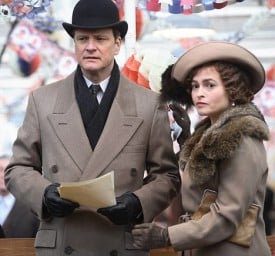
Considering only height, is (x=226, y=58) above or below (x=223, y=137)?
above

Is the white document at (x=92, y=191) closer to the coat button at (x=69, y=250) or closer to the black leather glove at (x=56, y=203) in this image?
the black leather glove at (x=56, y=203)

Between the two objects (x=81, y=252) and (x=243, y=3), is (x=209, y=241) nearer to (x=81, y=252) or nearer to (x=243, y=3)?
(x=81, y=252)

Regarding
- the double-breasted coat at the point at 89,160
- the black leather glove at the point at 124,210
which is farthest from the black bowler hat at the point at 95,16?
the black leather glove at the point at 124,210

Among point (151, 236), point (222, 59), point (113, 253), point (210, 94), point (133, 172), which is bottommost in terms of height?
point (113, 253)

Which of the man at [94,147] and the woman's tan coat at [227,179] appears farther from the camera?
the man at [94,147]

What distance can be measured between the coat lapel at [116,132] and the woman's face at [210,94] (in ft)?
1.21

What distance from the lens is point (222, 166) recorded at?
9.02ft

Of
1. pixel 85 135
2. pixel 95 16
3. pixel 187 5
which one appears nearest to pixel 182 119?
pixel 85 135

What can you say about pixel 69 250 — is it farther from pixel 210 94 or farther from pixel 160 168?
pixel 210 94

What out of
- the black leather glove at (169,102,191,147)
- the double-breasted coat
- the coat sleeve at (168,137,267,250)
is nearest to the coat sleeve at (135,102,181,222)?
the double-breasted coat

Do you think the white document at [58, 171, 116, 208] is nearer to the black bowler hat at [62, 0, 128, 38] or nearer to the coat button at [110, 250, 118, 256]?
the coat button at [110, 250, 118, 256]

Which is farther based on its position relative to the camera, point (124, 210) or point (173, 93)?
point (173, 93)

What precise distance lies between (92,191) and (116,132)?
0.38m

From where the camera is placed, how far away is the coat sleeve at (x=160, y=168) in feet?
10.2
